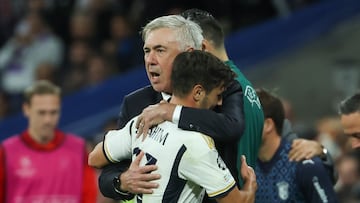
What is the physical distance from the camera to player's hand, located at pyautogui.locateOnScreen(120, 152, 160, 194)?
18.1 ft

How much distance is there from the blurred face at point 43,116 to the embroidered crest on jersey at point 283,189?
2.74 meters

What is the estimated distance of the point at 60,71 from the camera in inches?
547

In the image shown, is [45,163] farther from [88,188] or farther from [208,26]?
[208,26]

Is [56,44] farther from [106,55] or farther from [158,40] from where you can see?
[158,40]

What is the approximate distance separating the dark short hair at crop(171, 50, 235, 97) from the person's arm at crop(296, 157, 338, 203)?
53.5 inches

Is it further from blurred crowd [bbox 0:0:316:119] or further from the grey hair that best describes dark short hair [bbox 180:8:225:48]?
blurred crowd [bbox 0:0:316:119]

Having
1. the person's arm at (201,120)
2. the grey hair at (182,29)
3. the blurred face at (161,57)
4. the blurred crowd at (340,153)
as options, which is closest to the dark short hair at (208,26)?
the grey hair at (182,29)

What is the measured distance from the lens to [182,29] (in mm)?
5848

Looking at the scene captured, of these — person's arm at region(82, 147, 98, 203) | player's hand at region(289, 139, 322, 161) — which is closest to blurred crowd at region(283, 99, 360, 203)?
person's arm at region(82, 147, 98, 203)

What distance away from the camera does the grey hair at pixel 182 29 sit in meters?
5.83

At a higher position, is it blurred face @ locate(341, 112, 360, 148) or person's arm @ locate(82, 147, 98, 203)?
blurred face @ locate(341, 112, 360, 148)

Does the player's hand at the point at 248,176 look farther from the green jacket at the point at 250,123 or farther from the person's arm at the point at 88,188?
the person's arm at the point at 88,188

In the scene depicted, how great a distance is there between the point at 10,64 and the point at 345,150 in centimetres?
480

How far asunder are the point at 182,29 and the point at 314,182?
1.38 meters
